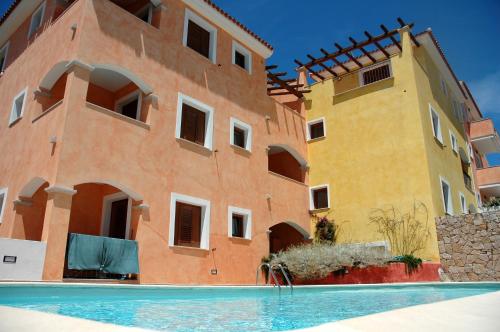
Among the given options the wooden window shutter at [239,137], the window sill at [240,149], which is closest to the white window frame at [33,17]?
the wooden window shutter at [239,137]

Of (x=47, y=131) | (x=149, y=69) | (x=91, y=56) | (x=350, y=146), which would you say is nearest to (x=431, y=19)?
(x=350, y=146)

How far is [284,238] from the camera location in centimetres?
1977

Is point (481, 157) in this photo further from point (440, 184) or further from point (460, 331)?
point (460, 331)

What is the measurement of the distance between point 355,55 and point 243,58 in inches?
248

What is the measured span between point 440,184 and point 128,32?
1478cm

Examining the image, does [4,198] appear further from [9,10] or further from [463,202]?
[463,202]

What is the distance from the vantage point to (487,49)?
12.9 m

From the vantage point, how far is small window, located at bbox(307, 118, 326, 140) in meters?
20.5

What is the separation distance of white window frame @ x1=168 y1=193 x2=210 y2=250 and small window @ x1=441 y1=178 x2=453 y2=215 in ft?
37.6

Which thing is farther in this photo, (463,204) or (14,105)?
(463,204)

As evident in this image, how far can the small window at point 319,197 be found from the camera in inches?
756

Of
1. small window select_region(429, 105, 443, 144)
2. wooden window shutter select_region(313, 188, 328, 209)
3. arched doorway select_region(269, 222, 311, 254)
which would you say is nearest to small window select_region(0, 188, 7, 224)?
arched doorway select_region(269, 222, 311, 254)

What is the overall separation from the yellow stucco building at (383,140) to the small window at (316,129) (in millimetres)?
58

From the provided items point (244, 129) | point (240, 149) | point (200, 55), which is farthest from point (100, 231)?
point (200, 55)
